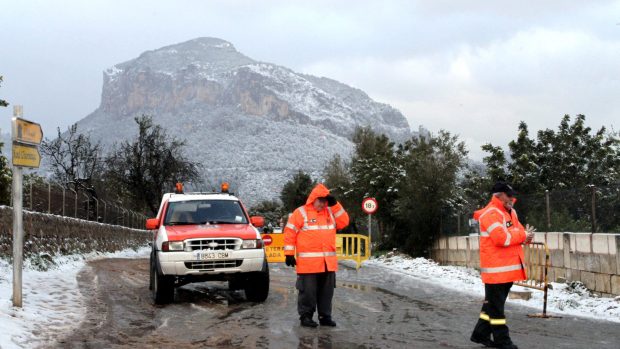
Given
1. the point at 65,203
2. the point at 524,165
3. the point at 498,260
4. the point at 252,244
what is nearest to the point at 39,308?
the point at 252,244

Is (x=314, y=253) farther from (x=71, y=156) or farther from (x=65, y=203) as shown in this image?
(x=71, y=156)

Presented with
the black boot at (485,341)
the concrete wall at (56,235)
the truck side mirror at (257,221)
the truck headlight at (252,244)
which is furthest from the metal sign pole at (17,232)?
the black boot at (485,341)

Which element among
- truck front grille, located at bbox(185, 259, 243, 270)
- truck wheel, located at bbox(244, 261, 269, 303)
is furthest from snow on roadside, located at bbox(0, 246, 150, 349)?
truck wheel, located at bbox(244, 261, 269, 303)

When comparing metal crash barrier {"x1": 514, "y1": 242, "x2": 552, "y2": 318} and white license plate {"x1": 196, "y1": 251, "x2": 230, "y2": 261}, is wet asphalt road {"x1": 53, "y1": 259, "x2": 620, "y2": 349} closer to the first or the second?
white license plate {"x1": 196, "y1": 251, "x2": 230, "y2": 261}

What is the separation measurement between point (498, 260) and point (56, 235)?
1600cm

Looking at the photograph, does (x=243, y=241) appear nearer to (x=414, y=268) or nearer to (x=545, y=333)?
(x=545, y=333)

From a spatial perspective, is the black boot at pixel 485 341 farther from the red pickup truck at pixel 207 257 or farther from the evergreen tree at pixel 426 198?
the evergreen tree at pixel 426 198

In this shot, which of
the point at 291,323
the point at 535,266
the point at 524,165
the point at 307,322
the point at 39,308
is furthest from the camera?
the point at 524,165

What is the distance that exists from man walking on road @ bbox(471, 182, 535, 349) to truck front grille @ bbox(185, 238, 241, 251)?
5.08 meters

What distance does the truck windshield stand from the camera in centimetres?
1290

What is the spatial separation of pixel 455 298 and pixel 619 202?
361 centimetres

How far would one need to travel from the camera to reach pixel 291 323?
9602 millimetres

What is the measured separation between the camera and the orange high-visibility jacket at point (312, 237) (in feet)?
30.6

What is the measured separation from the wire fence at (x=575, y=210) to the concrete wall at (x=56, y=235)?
38.5 ft
